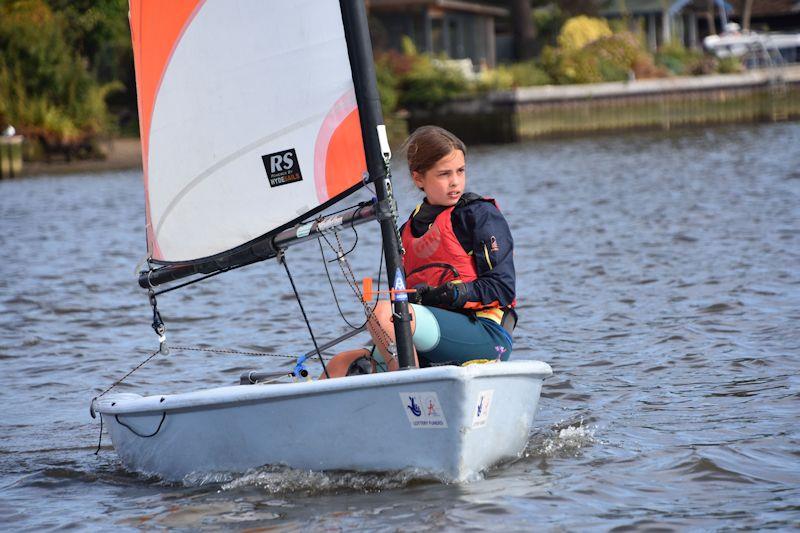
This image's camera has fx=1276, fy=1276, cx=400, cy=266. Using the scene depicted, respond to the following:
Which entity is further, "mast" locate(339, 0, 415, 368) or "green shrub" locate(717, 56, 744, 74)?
"green shrub" locate(717, 56, 744, 74)

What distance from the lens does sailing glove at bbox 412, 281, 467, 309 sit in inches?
185


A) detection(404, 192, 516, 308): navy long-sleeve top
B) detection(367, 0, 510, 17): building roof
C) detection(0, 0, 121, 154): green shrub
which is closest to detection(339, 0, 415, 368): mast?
detection(404, 192, 516, 308): navy long-sleeve top

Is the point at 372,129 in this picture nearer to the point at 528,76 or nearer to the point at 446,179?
the point at 446,179

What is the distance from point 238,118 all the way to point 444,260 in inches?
41.3

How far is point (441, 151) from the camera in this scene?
483cm

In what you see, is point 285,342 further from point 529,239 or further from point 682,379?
point 529,239

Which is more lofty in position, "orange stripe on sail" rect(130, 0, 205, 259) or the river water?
"orange stripe on sail" rect(130, 0, 205, 259)

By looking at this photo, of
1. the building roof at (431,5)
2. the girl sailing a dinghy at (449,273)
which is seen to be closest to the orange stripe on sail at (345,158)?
the girl sailing a dinghy at (449,273)

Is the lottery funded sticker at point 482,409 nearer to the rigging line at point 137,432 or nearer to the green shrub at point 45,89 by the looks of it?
the rigging line at point 137,432

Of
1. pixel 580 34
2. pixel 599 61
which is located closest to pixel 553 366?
pixel 599 61

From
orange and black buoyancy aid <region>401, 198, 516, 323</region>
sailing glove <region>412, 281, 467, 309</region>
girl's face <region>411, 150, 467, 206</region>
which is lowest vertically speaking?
sailing glove <region>412, 281, 467, 309</region>

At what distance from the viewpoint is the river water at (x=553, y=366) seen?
4.62m

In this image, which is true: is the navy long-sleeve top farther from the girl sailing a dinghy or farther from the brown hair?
the brown hair

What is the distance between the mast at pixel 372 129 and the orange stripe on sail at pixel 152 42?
83 centimetres
